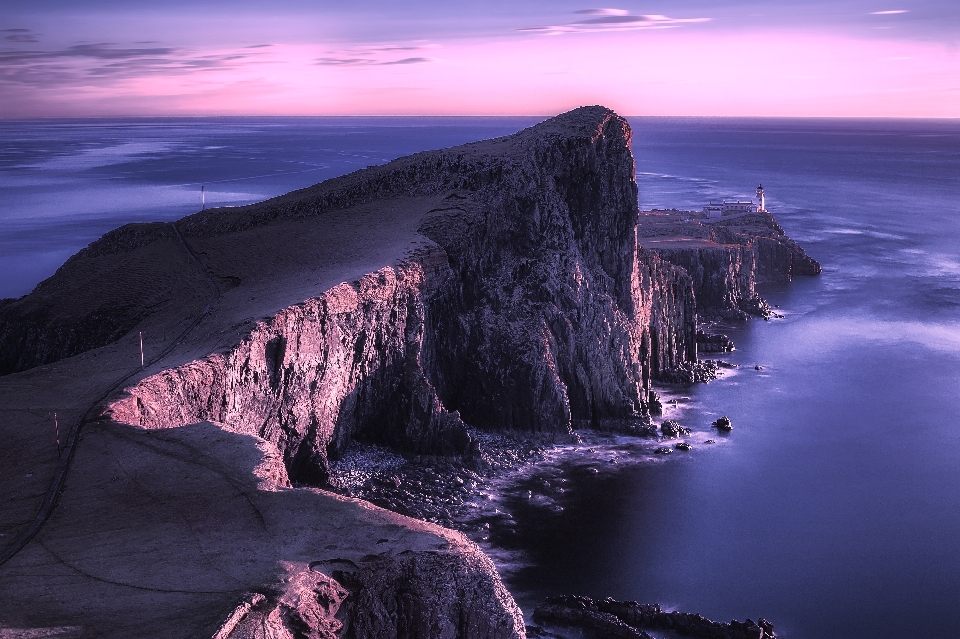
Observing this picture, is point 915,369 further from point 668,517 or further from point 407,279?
point 407,279

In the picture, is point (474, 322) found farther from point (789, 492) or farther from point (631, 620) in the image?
point (631, 620)

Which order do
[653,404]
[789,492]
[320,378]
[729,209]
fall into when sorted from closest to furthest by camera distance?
[320,378], [789,492], [653,404], [729,209]

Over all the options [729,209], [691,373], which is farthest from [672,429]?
[729,209]

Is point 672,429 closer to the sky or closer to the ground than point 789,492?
closer to the sky

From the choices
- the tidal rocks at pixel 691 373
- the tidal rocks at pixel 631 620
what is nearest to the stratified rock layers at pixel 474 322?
the tidal rocks at pixel 691 373

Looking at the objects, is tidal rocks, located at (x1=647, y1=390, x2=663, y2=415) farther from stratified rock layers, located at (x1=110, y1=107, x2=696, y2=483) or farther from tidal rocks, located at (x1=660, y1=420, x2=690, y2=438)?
tidal rocks, located at (x1=660, y1=420, x2=690, y2=438)

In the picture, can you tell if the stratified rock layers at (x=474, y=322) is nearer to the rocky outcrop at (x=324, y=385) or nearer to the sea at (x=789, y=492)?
the rocky outcrop at (x=324, y=385)

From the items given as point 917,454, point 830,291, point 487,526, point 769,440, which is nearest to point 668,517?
point 487,526


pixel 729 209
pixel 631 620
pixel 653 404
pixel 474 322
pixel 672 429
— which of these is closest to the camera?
pixel 631 620
